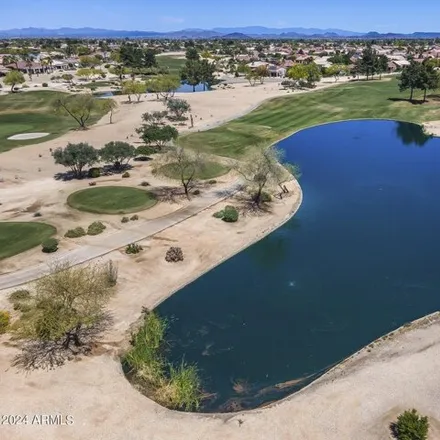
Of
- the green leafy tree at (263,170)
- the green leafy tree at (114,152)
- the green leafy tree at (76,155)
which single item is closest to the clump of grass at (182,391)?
the green leafy tree at (263,170)

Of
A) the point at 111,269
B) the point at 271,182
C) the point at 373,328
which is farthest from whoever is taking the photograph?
the point at 271,182

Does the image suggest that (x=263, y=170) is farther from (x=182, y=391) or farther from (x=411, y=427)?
(x=411, y=427)

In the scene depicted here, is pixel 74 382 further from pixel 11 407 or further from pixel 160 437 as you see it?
pixel 160 437

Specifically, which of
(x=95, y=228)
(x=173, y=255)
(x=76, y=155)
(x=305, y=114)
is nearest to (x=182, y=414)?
(x=173, y=255)

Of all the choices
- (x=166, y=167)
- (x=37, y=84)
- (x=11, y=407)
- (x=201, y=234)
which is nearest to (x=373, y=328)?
(x=201, y=234)

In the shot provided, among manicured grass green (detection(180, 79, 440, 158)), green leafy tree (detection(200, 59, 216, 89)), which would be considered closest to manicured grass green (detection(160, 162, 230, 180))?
manicured grass green (detection(180, 79, 440, 158))

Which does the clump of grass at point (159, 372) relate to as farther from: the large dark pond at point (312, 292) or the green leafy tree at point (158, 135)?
the green leafy tree at point (158, 135)

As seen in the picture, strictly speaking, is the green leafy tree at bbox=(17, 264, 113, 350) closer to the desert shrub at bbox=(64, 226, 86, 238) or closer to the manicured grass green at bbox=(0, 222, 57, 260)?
the manicured grass green at bbox=(0, 222, 57, 260)
